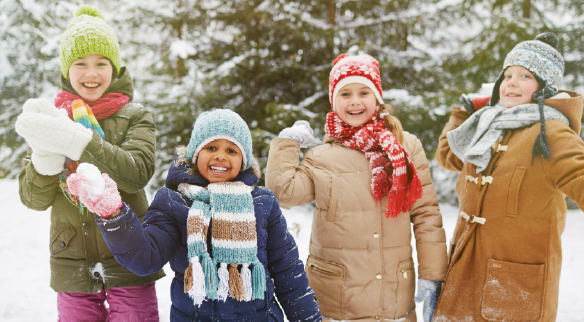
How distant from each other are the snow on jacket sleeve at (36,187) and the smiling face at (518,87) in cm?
275

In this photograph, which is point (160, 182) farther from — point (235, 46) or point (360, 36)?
point (360, 36)

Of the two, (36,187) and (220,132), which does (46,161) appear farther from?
(220,132)

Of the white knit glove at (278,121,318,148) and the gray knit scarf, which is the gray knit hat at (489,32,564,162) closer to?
the gray knit scarf

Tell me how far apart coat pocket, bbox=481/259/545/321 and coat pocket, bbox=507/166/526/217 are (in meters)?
0.31

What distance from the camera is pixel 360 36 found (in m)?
6.24

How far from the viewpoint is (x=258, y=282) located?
169cm

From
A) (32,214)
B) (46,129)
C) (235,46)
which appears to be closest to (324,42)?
(235,46)

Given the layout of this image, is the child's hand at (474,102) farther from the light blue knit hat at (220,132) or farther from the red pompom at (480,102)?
the light blue knit hat at (220,132)

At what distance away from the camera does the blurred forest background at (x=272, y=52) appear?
18.4ft

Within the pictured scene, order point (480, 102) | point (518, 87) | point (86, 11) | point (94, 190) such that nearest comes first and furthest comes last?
point (94, 190) → point (518, 87) → point (86, 11) → point (480, 102)

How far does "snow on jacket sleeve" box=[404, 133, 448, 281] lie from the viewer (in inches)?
89.4

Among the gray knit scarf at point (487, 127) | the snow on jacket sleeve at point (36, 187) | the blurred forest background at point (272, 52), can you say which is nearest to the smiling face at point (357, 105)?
the gray knit scarf at point (487, 127)

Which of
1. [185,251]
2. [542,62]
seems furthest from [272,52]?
[185,251]

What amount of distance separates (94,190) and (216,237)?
0.62m
